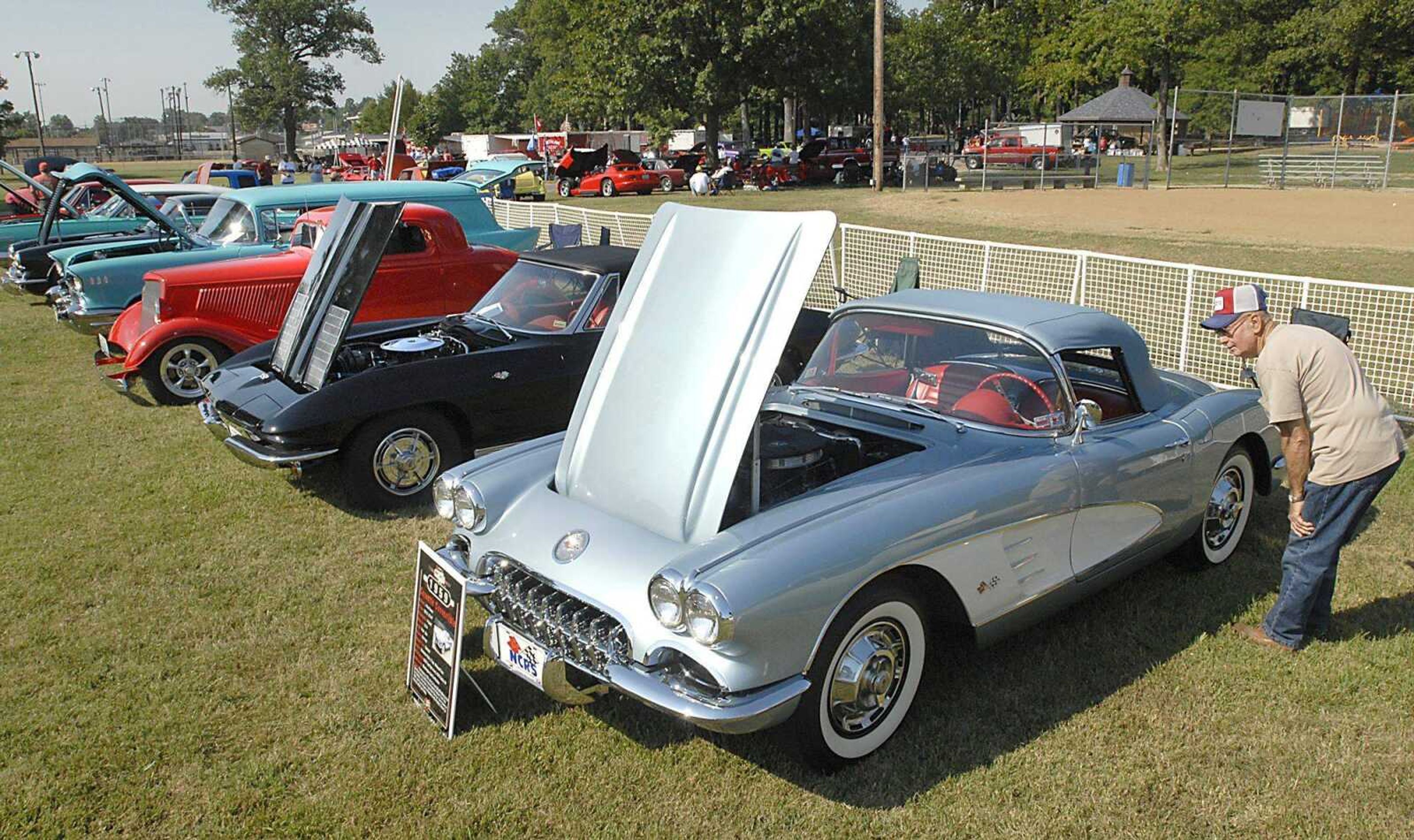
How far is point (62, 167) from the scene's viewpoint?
26.8m

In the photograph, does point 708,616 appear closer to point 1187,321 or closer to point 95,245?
point 1187,321

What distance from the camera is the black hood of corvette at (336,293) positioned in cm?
613

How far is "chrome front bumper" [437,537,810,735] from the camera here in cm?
304

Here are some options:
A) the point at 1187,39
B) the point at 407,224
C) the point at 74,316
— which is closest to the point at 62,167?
the point at 74,316

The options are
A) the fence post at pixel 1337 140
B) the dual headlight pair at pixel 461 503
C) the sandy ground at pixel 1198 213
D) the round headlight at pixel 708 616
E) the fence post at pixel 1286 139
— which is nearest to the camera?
the round headlight at pixel 708 616

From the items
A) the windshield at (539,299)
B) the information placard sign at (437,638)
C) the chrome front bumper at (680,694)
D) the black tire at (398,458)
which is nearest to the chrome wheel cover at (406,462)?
the black tire at (398,458)

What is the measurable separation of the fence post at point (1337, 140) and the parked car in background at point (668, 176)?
69.8 ft

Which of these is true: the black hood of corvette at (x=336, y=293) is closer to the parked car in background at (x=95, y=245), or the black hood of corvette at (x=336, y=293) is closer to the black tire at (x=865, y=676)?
the black tire at (x=865, y=676)

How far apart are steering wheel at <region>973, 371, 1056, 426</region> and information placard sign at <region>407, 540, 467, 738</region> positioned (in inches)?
93.3

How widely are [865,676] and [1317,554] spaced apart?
6.91ft

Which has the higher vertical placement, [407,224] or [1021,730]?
[407,224]

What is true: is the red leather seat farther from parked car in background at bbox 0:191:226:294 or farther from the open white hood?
parked car in background at bbox 0:191:226:294

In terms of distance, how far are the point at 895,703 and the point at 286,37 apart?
91964 millimetres

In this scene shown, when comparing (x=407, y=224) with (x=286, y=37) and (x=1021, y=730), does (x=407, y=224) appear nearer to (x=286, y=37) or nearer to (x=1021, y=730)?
(x=1021, y=730)
